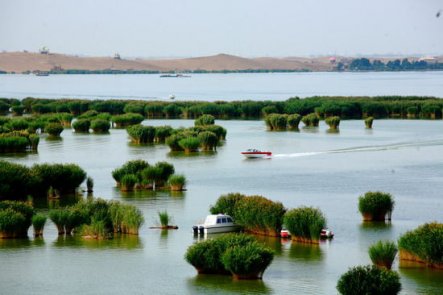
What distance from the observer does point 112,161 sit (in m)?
71.6

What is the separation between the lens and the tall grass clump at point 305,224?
1524 inches

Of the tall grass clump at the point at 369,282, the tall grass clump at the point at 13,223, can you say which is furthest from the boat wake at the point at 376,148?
the tall grass clump at the point at 369,282

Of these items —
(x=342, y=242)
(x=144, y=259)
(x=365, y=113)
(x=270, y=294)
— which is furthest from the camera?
(x=365, y=113)

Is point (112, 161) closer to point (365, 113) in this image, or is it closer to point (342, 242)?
point (342, 242)

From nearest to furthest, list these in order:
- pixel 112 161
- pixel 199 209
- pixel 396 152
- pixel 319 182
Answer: pixel 199 209
pixel 319 182
pixel 112 161
pixel 396 152

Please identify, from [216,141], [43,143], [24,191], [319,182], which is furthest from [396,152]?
[24,191]

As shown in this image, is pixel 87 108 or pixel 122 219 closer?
pixel 122 219

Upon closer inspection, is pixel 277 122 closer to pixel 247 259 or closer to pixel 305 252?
pixel 305 252

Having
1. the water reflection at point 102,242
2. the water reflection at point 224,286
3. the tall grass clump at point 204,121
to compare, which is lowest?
the water reflection at point 224,286

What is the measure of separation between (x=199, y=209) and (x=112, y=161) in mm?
24283

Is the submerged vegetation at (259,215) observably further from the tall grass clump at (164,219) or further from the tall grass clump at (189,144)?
the tall grass clump at (189,144)

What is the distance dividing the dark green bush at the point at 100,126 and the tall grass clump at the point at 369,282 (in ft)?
234

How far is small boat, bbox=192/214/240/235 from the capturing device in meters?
41.0

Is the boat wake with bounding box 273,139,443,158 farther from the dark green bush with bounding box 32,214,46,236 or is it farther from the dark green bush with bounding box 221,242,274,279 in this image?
the dark green bush with bounding box 221,242,274,279
